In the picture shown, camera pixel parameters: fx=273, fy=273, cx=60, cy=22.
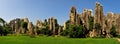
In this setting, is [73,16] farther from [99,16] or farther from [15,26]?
[15,26]

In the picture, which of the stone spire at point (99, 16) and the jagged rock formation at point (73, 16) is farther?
the jagged rock formation at point (73, 16)

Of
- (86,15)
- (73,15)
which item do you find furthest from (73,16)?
(86,15)

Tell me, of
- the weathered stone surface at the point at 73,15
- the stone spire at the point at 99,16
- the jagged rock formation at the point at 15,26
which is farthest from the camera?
the jagged rock formation at the point at 15,26

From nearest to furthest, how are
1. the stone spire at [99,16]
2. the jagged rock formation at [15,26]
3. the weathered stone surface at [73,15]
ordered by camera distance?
1. the stone spire at [99,16]
2. the weathered stone surface at [73,15]
3. the jagged rock formation at [15,26]

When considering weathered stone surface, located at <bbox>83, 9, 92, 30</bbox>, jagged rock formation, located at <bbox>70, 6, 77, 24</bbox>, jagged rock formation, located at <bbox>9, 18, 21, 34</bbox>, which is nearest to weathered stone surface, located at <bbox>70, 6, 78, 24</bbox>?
jagged rock formation, located at <bbox>70, 6, 77, 24</bbox>

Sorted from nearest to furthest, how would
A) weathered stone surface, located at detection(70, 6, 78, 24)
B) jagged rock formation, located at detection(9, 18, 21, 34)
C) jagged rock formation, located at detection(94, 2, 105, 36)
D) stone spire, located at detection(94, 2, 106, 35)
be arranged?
1. jagged rock formation, located at detection(94, 2, 105, 36)
2. stone spire, located at detection(94, 2, 106, 35)
3. weathered stone surface, located at detection(70, 6, 78, 24)
4. jagged rock formation, located at detection(9, 18, 21, 34)

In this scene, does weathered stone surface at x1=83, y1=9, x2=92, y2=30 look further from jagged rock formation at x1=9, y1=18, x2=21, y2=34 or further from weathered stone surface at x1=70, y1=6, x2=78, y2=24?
jagged rock formation at x1=9, y1=18, x2=21, y2=34

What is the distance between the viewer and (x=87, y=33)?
9119 centimetres

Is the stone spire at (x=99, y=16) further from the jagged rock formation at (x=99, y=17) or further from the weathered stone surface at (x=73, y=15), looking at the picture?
the weathered stone surface at (x=73, y=15)

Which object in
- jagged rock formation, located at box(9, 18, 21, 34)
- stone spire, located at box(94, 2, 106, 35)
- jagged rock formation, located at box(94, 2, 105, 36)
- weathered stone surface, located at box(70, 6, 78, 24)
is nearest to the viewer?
jagged rock formation, located at box(94, 2, 105, 36)

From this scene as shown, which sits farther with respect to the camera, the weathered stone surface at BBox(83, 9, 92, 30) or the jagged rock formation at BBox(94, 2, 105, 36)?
the weathered stone surface at BBox(83, 9, 92, 30)

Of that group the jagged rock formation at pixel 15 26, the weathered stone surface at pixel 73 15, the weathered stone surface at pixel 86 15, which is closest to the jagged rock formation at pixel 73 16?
the weathered stone surface at pixel 73 15

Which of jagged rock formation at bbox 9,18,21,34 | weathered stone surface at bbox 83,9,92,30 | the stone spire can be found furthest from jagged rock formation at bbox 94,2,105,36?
jagged rock formation at bbox 9,18,21,34

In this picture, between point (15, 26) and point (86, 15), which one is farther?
point (15, 26)
